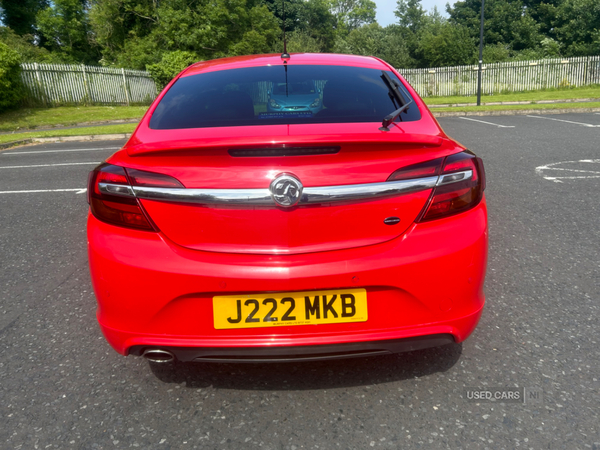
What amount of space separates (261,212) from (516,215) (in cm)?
382

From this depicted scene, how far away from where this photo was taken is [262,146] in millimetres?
1953

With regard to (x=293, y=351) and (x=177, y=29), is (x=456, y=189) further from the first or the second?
(x=177, y=29)

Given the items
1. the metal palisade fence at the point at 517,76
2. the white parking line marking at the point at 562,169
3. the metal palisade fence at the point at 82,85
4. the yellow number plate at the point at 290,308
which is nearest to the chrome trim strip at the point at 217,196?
the yellow number plate at the point at 290,308

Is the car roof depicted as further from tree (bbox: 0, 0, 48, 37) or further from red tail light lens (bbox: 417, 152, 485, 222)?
tree (bbox: 0, 0, 48, 37)

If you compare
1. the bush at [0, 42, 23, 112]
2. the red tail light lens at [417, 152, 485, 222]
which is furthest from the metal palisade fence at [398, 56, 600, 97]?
the red tail light lens at [417, 152, 485, 222]

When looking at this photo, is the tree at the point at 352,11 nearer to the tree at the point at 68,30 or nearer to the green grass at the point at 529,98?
the tree at the point at 68,30

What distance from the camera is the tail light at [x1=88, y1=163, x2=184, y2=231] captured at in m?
2.01

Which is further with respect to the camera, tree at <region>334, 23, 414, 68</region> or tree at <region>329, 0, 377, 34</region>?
tree at <region>329, 0, 377, 34</region>

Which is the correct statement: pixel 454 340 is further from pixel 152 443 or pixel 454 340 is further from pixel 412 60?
pixel 412 60

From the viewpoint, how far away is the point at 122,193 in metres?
2.06

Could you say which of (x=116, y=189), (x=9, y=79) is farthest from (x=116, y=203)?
(x=9, y=79)

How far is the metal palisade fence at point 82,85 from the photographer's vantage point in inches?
911

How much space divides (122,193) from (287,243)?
0.68 m

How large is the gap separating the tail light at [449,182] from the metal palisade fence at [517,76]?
98.5 ft
